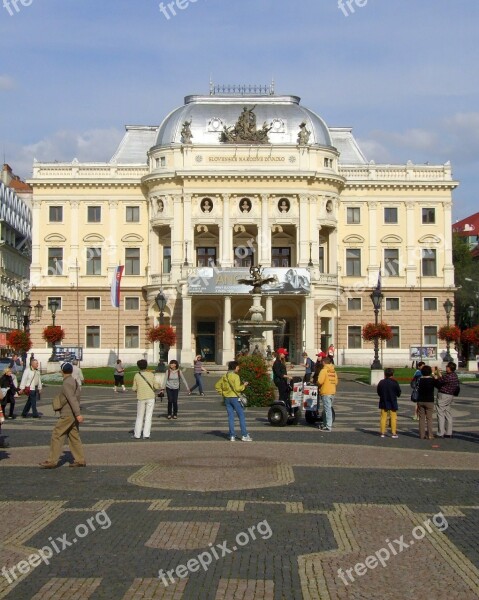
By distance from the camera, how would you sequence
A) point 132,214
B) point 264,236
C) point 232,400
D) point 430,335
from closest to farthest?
point 232,400, point 264,236, point 430,335, point 132,214

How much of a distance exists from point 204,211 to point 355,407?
143 feet

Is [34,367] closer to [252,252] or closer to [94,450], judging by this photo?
[94,450]

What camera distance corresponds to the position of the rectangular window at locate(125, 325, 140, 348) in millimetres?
78062

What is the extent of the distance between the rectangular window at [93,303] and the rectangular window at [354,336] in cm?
2116

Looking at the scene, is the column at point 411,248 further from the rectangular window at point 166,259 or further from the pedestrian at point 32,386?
the pedestrian at point 32,386

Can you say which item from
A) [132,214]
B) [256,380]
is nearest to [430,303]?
[132,214]

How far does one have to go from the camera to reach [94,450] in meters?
20.2

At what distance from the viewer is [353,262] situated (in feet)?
261

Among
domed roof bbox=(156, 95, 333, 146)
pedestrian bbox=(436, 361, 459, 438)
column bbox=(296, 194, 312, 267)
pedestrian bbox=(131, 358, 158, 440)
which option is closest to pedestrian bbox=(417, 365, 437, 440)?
pedestrian bbox=(436, 361, 459, 438)

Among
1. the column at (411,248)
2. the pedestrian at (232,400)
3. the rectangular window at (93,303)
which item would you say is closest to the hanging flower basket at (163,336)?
the rectangular window at (93,303)

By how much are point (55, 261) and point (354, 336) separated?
26.0 metres

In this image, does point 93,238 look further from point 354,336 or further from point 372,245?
point 372,245

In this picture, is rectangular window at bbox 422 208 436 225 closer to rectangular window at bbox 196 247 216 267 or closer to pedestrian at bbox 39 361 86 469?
rectangular window at bbox 196 247 216 267

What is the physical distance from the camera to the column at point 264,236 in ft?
248
